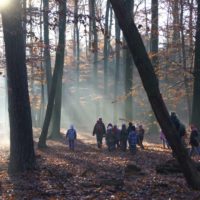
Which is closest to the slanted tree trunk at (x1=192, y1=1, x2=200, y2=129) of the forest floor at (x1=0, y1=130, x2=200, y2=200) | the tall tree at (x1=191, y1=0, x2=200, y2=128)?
the tall tree at (x1=191, y1=0, x2=200, y2=128)

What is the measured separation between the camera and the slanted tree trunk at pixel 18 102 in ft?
47.0

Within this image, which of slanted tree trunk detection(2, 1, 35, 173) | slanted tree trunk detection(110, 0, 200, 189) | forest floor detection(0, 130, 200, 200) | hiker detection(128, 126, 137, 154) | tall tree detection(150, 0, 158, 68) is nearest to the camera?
slanted tree trunk detection(110, 0, 200, 189)

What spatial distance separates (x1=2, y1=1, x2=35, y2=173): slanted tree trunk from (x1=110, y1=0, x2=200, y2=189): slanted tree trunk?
4738 millimetres

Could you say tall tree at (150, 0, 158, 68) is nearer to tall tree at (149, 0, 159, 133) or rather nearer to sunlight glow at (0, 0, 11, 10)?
tall tree at (149, 0, 159, 133)

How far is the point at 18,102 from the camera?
1453cm

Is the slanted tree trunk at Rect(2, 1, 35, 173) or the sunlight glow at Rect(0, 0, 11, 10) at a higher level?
the sunlight glow at Rect(0, 0, 11, 10)

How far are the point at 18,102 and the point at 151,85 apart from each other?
565 cm

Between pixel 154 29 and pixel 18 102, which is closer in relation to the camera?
pixel 18 102

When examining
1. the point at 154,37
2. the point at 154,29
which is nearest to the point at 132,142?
the point at 154,29

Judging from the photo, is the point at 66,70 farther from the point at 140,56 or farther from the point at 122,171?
the point at 140,56

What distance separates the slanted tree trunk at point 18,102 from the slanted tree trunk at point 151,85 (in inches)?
187

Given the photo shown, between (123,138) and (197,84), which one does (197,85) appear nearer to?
(197,84)

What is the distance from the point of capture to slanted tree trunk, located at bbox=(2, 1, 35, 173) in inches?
564

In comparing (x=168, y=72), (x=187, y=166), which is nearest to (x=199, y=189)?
(x=187, y=166)
